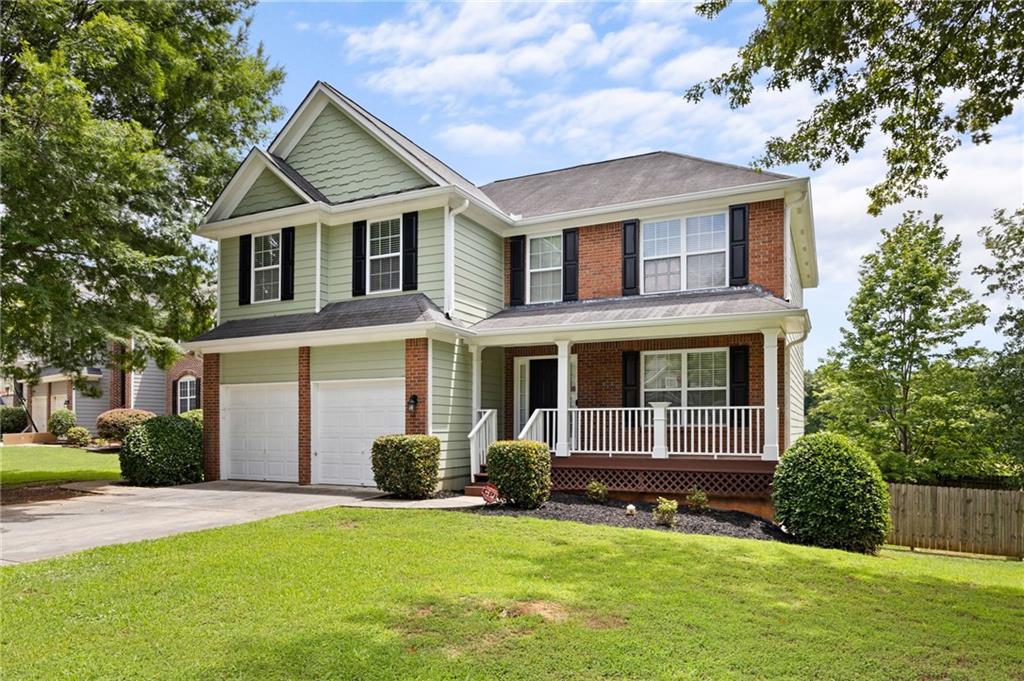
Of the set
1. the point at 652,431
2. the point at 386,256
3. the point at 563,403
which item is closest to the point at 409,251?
the point at 386,256

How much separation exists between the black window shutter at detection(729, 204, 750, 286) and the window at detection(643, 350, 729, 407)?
1.57 metres

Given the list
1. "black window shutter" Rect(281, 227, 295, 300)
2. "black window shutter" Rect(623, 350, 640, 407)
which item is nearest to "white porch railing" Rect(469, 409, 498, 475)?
"black window shutter" Rect(623, 350, 640, 407)

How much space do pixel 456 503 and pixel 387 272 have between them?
569cm

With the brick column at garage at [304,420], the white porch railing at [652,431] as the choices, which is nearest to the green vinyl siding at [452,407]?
the white porch railing at [652,431]

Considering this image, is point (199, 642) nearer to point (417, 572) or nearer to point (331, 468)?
point (417, 572)

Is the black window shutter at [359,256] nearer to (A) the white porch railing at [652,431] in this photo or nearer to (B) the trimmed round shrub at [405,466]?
(B) the trimmed round shrub at [405,466]

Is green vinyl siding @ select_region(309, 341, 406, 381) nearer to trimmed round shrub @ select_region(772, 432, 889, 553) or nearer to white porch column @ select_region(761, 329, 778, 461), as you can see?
white porch column @ select_region(761, 329, 778, 461)

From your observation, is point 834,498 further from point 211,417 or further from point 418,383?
point 211,417

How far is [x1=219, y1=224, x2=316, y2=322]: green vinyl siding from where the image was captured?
15859 mm

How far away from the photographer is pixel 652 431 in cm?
1415

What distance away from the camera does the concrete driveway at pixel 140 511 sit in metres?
8.73

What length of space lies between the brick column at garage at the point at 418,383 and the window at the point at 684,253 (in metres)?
5.14

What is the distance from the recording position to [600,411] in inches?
577

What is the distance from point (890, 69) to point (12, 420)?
3857cm
